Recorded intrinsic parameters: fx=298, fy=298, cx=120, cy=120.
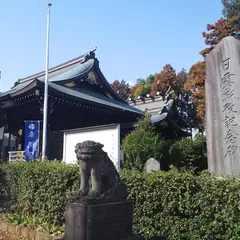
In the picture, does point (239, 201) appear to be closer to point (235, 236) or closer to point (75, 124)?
point (235, 236)

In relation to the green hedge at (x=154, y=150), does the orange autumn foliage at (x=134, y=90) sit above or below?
above

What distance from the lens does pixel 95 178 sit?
14.0 ft

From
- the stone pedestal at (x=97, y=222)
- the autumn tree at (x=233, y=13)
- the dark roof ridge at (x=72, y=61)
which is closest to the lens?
the stone pedestal at (x=97, y=222)

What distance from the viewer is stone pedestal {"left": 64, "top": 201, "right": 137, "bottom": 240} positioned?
3988 mm

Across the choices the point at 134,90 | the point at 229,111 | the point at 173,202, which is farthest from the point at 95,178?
the point at 134,90

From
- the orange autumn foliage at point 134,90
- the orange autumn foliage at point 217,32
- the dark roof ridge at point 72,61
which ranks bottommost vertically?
the dark roof ridge at point 72,61

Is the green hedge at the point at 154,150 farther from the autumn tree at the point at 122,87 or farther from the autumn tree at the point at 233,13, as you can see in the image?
the autumn tree at the point at 122,87

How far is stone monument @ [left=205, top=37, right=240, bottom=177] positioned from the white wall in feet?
8.98

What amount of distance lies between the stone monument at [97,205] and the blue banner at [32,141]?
9.06 meters

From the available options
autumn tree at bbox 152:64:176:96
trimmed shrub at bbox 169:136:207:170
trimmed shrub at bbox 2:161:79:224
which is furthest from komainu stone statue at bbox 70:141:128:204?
autumn tree at bbox 152:64:176:96

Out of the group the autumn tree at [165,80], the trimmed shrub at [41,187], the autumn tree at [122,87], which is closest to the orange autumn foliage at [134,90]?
the autumn tree at [122,87]

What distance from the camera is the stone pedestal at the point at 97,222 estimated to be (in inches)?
157

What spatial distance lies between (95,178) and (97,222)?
0.60 metres

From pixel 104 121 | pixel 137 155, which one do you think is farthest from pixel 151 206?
pixel 104 121
